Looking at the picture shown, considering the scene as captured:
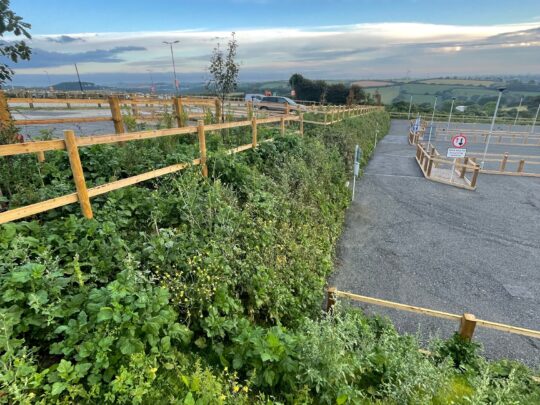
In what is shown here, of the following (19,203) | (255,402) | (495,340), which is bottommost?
(495,340)

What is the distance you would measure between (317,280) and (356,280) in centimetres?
184

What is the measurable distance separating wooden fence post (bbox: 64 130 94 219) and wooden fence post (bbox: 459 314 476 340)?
15.5 feet

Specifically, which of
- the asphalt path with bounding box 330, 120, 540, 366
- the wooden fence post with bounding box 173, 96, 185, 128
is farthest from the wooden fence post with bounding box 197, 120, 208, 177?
the asphalt path with bounding box 330, 120, 540, 366

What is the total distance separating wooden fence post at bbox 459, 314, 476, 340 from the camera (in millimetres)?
3582

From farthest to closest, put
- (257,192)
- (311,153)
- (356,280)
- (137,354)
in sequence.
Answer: (311,153) → (356,280) → (257,192) → (137,354)

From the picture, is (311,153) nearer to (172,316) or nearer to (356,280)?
(356,280)

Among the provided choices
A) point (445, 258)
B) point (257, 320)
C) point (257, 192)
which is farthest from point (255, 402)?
point (445, 258)

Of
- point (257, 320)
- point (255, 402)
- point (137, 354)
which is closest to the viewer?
point (137, 354)

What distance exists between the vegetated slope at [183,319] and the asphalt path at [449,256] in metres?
0.89

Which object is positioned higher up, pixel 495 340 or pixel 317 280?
pixel 317 280

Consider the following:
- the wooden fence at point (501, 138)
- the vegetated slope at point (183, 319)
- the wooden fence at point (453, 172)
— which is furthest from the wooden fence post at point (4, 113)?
the wooden fence at point (501, 138)

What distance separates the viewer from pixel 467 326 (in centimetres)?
362

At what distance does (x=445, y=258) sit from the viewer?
22.5 ft

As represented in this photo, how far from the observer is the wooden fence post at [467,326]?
141 inches
